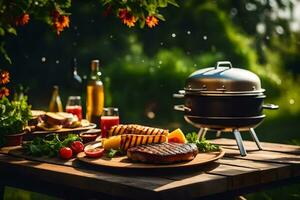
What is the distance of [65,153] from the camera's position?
14.5 feet

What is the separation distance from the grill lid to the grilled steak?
734mm

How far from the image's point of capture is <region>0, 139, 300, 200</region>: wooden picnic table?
Result: 3.52 m

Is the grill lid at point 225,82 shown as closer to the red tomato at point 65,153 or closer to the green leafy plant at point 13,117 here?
the red tomato at point 65,153

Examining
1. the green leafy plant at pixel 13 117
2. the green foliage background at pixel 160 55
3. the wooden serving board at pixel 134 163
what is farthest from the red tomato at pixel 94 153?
the green foliage background at pixel 160 55

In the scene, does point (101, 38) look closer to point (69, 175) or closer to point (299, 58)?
point (299, 58)

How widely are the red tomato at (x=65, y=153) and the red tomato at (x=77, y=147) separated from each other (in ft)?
0.16

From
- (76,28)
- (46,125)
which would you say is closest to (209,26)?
(76,28)

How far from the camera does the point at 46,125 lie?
210 inches

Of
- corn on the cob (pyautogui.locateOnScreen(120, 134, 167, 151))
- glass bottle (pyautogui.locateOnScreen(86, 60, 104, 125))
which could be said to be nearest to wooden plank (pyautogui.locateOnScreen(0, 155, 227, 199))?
corn on the cob (pyautogui.locateOnScreen(120, 134, 167, 151))

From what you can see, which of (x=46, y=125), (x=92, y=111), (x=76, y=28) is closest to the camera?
(x=46, y=125)

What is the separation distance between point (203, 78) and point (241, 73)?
291mm

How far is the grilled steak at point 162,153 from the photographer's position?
3865 mm

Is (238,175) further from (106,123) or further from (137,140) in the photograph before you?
(106,123)

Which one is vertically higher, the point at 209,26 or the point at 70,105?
the point at 209,26
